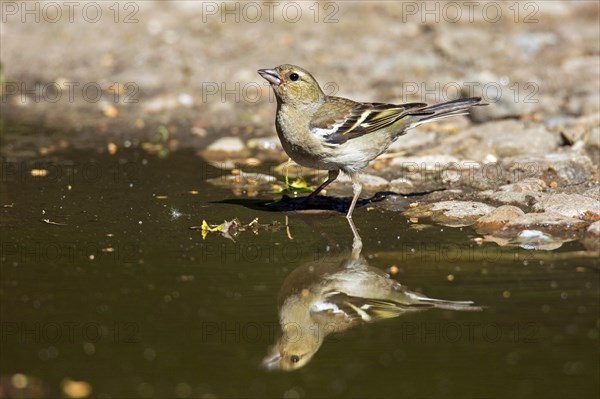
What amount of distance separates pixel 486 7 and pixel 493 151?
15.6 ft

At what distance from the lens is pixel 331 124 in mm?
8062

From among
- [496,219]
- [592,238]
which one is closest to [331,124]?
[496,219]

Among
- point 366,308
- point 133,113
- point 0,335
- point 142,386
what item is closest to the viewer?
point 142,386

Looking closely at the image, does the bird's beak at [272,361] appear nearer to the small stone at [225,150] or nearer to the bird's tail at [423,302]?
the bird's tail at [423,302]

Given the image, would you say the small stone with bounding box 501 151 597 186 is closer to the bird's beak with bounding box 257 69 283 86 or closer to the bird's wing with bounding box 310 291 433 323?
the bird's beak with bounding box 257 69 283 86

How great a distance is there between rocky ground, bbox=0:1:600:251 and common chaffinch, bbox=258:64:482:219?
1.76 ft

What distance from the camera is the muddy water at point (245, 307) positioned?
16.1ft

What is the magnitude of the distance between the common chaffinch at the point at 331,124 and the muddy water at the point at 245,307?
450mm

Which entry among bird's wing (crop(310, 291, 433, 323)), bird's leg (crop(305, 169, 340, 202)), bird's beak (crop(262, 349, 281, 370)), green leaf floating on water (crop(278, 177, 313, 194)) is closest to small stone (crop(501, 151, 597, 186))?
bird's leg (crop(305, 169, 340, 202))

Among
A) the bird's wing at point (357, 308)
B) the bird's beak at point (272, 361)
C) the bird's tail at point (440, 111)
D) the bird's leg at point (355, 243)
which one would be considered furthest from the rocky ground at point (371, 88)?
the bird's beak at point (272, 361)

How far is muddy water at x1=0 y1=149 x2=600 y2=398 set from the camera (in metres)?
4.89

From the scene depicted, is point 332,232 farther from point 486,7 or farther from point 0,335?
point 486,7

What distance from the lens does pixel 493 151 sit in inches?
383

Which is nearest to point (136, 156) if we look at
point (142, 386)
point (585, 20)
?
point (142, 386)
